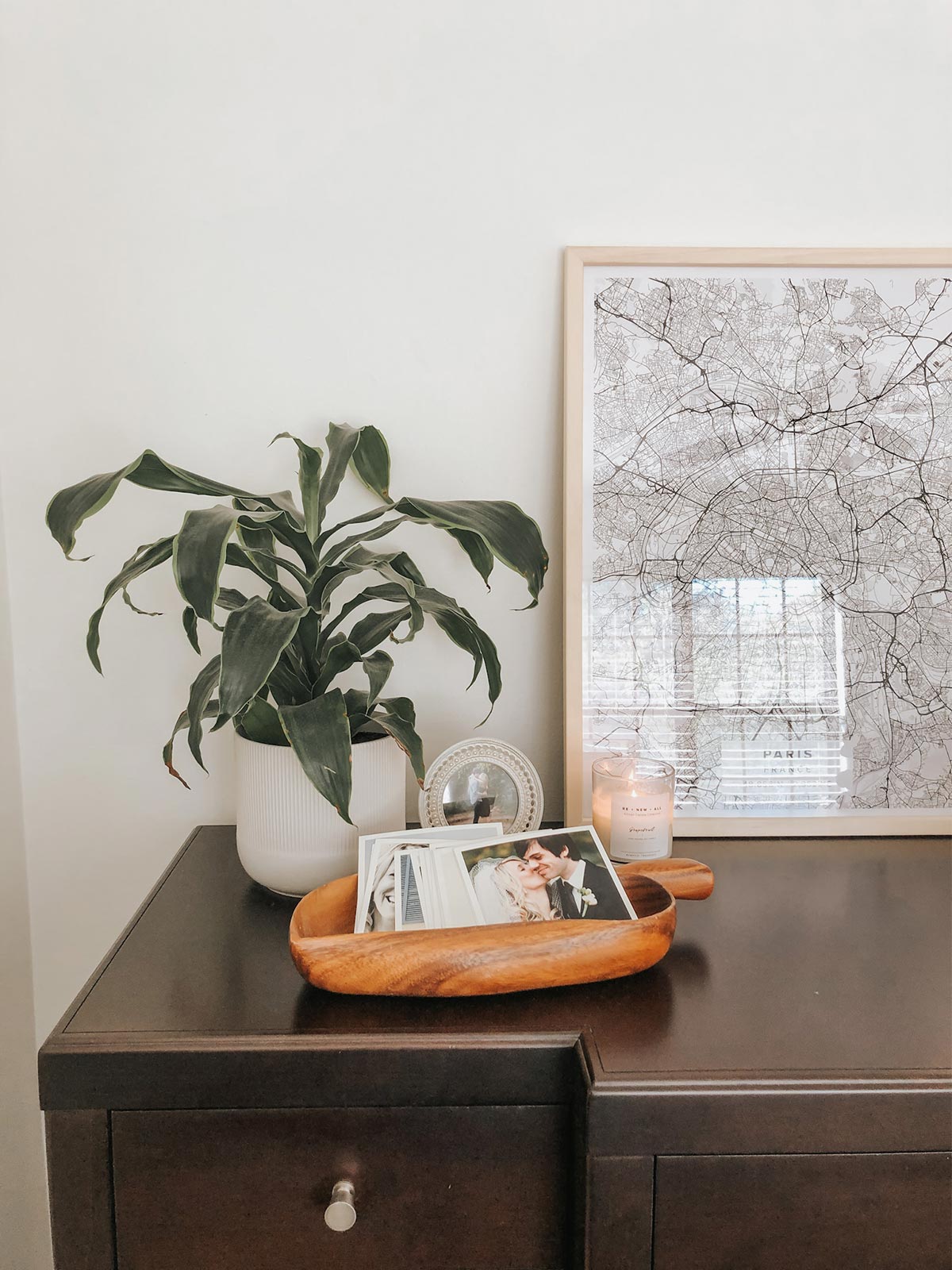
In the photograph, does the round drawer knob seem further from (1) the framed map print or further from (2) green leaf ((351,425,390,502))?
(2) green leaf ((351,425,390,502))

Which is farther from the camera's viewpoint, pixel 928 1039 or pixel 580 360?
pixel 580 360

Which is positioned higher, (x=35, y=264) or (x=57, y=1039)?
(x=35, y=264)

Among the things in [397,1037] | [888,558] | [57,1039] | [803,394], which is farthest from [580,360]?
[57,1039]

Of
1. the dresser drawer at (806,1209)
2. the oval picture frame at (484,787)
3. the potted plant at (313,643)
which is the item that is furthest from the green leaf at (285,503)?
the dresser drawer at (806,1209)

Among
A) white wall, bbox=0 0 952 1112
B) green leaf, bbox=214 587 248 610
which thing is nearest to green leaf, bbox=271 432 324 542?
green leaf, bbox=214 587 248 610

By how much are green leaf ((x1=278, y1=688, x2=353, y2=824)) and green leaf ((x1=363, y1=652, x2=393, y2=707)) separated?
0.21 feet

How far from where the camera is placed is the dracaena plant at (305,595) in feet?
2.47

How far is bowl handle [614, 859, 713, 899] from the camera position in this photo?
0.90 metres

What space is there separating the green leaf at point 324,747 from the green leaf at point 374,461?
356mm

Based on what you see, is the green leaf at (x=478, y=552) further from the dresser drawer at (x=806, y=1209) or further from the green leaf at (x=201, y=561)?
the dresser drawer at (x=806, y=1209)

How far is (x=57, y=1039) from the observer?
68 centimetres

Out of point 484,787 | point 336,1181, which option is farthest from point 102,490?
point 336,1181

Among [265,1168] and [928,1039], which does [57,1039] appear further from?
[928,1039]

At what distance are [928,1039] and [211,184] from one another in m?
1.18
